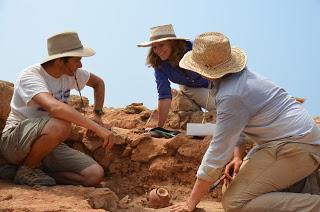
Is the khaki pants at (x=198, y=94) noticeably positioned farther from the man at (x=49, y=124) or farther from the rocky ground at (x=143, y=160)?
the man at (x=49, y=124)

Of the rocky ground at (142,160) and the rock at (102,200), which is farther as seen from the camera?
the rocky ground at (142,160)

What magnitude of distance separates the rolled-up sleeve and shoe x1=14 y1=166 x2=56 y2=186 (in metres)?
1.33

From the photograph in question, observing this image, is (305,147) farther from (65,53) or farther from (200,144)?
(65,53)

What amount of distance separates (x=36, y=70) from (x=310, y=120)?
2215 mm

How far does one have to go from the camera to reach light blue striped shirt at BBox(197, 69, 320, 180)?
9.62 feet

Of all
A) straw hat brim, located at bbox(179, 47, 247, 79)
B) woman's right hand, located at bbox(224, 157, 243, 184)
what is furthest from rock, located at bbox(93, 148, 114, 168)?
straw hat brim, located at bbox(179, 47, 247, 79)

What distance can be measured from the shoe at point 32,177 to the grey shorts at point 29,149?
122 millimetres

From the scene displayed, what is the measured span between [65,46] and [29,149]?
3.01 feet

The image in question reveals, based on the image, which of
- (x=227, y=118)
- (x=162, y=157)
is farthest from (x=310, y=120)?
(x=162, y=157)

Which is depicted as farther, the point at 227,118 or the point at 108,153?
the point at 108,153

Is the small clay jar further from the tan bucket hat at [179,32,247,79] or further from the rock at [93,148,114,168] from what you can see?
the tan bucket hat at [179,32,247,79]

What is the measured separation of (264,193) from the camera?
3053mm

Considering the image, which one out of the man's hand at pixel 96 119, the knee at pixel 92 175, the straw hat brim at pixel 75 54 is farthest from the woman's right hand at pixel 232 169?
the straw hat brim at pixel 75 54

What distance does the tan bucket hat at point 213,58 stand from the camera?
2967mm
